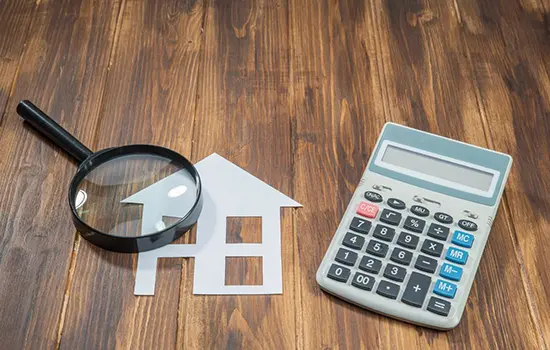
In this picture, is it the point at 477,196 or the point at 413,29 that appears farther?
the point at 413,29

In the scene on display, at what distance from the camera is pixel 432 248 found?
28.2 inches

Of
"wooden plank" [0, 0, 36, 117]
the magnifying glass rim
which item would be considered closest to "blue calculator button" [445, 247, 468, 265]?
the magnifying glass rim

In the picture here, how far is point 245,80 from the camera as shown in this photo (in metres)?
0.92

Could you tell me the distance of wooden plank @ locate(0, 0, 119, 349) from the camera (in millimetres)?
710

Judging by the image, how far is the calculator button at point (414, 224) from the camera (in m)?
0.73

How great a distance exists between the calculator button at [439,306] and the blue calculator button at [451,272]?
0.03 m

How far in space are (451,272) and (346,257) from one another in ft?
0.35

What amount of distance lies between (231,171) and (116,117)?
172mm

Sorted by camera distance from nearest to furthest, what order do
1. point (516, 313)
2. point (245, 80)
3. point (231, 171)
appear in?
1. point (516, 313)
2. point (231, 171)
3. point (245, 80)

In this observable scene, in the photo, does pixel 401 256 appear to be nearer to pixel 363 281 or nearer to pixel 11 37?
pixel 363 281

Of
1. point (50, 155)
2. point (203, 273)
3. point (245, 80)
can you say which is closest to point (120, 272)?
point (203, 273)

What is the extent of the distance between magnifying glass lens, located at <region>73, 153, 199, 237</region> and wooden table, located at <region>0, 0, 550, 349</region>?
0.03 m

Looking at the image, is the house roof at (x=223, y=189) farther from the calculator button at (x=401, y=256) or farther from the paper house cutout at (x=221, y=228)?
the calculator button at (x=401, y=256)

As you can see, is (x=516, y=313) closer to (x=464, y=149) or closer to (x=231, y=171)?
(x=464, y=149)
